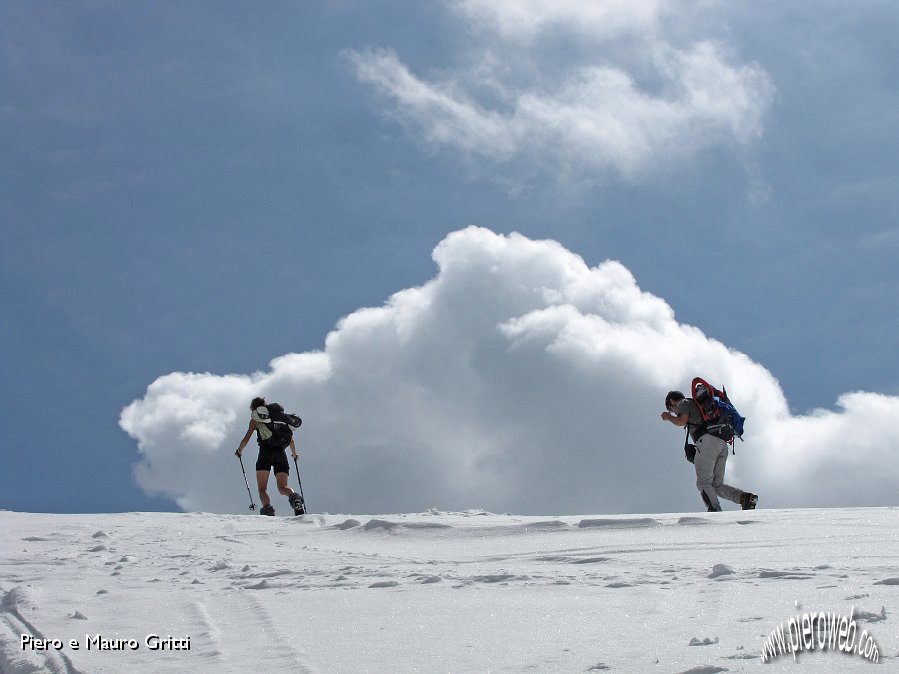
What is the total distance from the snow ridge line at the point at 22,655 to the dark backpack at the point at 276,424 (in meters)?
9.38

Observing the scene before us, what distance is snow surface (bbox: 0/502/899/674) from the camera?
3.91 metres

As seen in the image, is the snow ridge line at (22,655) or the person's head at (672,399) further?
the person's head at (672,399)

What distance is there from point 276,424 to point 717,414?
22.8ft

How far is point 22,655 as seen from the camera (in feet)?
14.3

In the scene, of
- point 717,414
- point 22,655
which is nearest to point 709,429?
point 717,414

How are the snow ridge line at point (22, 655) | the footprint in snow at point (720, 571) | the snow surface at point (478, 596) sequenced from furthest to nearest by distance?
the footprint in snow at point (720, 571), the snow ridge line at point (22, 655), the snow surface at point (478, 596)

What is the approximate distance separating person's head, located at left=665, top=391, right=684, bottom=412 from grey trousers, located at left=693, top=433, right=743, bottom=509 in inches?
21.5

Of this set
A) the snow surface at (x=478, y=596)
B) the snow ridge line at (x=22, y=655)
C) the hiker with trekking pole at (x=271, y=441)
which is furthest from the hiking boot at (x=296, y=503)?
the snow ridge line at (x=22, y=655)

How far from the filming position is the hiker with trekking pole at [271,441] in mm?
14711

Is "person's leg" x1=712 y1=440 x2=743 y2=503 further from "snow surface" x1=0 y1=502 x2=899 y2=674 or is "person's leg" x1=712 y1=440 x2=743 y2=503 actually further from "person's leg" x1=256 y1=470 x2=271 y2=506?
"person's leg" x1=256 y1=470 x2=271 y2=506

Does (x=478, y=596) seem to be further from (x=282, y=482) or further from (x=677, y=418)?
(x=282, y=482)

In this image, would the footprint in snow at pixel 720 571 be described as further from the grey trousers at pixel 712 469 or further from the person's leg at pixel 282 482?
the person's leg at pixel 282 482

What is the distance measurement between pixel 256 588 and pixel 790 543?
3971mm

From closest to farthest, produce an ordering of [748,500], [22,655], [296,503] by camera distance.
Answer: [22,655] < [748,500] < [296,503]
